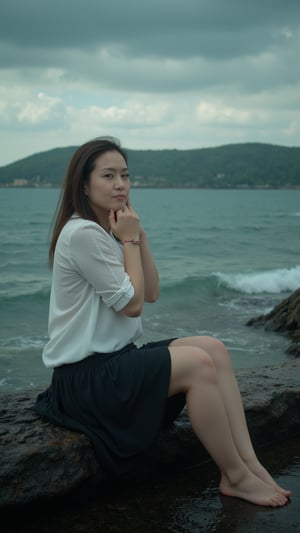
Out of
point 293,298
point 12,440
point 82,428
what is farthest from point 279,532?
point 293,298

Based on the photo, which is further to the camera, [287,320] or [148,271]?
[287,320]

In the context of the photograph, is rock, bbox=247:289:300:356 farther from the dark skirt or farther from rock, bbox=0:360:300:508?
the dark skirt

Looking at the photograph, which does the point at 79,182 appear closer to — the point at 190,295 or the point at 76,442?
the point at 76,442

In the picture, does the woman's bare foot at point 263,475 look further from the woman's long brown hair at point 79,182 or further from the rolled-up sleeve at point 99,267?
the woman's long brown hair at point 79,182

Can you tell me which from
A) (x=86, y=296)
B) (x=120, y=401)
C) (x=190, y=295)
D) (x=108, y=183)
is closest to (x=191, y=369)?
(x=120, y=401)

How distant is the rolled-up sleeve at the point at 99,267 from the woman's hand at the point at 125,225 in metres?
0.21

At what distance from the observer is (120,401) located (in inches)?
128

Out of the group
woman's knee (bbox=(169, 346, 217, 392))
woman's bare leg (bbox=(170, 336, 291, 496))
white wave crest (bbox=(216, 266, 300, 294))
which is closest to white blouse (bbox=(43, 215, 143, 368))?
woman's knee (bbox=(169, 346, 217, 392))

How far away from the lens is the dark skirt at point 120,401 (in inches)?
129

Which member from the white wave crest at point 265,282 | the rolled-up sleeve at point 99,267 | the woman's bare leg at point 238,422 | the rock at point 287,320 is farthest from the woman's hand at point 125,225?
the white wave crest at point 265,282

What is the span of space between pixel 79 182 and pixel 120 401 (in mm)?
1261

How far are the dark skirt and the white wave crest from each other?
14162 millimetres

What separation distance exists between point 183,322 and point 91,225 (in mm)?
9692

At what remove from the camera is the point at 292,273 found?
19.1 meters
